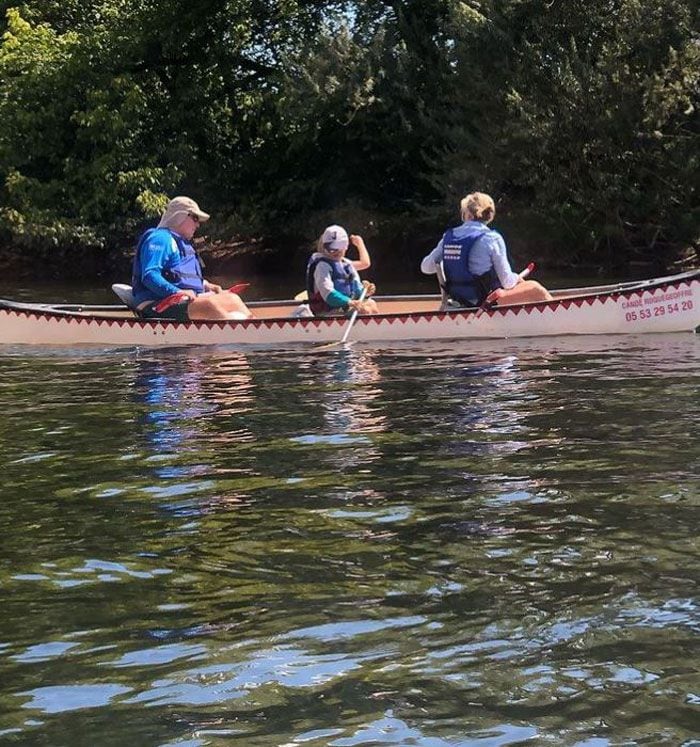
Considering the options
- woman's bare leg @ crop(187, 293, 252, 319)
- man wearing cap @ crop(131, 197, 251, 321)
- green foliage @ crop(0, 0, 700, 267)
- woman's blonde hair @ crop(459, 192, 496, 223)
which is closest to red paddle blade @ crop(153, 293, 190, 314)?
man wearing cap @ crop(131, 197, 251, 321)

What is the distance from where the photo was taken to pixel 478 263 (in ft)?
43.0

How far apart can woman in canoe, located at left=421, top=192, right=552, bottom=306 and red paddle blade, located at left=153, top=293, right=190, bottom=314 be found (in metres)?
2.53

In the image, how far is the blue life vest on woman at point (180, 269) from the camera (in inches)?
529

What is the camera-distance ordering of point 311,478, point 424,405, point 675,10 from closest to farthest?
point 311,478 → point 424,405 → point 675,10

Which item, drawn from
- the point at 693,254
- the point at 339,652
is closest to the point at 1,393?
the point at 339,652

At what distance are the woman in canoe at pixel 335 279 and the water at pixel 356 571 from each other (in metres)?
4.13

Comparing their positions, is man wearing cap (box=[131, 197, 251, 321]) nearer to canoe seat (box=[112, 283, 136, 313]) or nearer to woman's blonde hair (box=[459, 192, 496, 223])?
canoe seat (box=[112, 283, 136, 313])

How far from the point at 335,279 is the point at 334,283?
0.16 feet

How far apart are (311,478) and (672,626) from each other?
112 inches

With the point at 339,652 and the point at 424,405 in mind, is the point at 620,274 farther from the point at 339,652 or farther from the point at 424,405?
the point at 339,652

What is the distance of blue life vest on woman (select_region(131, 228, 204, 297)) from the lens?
13445 mm

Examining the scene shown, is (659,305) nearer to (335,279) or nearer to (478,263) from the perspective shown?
(478,263)

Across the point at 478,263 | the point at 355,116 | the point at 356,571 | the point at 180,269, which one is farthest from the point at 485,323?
the point at 355,116

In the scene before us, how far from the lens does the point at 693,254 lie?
24.6 meters
